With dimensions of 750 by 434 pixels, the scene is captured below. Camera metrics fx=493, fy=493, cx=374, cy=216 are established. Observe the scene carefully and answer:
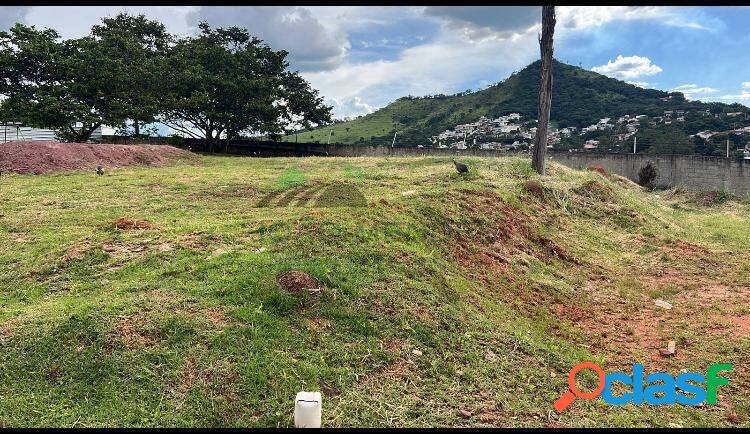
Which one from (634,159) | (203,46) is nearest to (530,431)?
(634,159)

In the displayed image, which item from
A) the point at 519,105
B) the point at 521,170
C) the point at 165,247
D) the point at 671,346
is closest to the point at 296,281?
the point at 165,247

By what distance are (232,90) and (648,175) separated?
56.1 feet

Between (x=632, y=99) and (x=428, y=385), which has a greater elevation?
(x=632, y=99)

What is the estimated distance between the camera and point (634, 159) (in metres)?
19.0

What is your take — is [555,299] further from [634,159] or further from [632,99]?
[632,99]

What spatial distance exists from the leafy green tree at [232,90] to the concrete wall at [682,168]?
40.2 feet

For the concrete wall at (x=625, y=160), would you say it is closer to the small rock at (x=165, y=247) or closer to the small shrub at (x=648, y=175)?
the small shrub at (x=648, y=175)

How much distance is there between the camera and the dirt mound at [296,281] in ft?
12.8

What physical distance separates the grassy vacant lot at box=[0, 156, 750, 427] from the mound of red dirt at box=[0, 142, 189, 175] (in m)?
3.79

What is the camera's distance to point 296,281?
13.0ft

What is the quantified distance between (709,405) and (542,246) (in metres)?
3.87

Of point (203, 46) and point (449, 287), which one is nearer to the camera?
point (449, 287)

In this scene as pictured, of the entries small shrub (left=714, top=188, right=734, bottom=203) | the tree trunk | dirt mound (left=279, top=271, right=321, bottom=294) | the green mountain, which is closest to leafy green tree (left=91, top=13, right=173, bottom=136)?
the green mountain

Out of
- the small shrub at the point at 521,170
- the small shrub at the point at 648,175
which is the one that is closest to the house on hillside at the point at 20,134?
the small shrub at the point at 521,170
